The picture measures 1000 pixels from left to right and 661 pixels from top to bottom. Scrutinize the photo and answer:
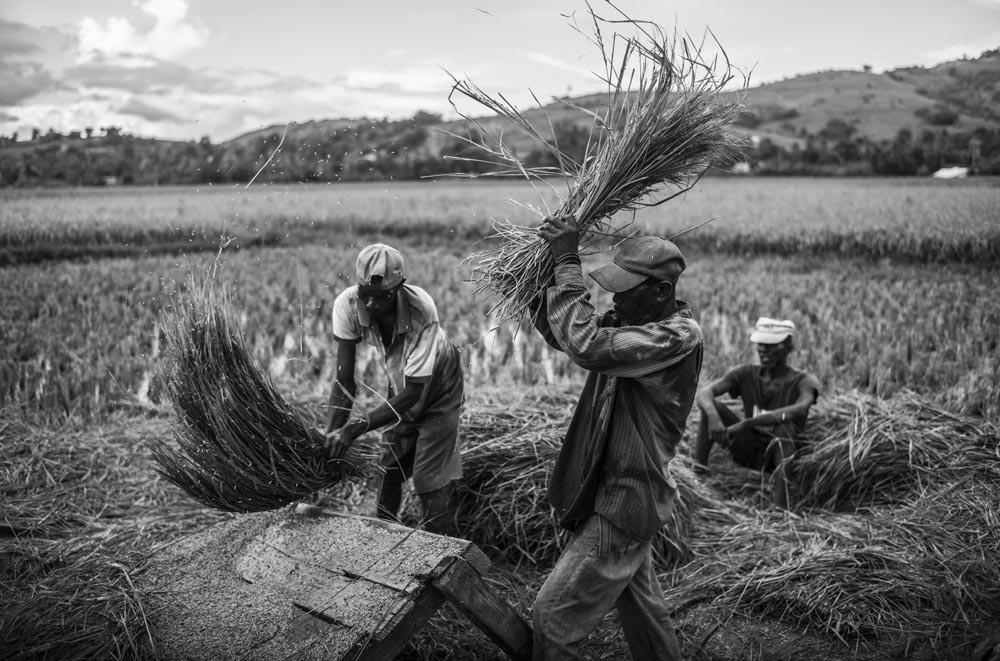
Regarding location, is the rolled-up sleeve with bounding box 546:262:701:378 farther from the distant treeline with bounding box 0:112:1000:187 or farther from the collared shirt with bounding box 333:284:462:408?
the collared shirt with bounding box 333:284:462:408

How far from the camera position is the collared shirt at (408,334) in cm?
293

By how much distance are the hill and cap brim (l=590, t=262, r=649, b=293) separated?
0.53m

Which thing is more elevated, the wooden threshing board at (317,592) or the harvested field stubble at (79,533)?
the wooden threshing board at (317,592)

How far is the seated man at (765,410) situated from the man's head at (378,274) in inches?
85.6

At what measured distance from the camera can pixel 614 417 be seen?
221cm

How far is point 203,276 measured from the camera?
9.30ft

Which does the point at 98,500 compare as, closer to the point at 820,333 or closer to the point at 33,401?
the point at 33,401

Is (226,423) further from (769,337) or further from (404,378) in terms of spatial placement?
(769,337)

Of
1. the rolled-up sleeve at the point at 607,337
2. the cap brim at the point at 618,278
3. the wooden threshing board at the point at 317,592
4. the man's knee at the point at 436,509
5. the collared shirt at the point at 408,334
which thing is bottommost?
the man's knee at the point at 436,509

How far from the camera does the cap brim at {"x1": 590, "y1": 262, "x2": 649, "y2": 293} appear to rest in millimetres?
2084

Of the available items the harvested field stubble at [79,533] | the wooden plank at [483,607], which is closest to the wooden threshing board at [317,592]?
the wooden plank at [483,607]

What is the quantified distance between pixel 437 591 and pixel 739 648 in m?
1.32

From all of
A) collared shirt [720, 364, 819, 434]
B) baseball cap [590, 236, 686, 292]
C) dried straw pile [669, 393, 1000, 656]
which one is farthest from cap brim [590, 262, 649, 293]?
collared shirt [720, 364, 819, 434]

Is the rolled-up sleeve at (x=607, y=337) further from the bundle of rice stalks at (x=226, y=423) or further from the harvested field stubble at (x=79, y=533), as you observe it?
the harvested field stubble at (x=79, y=533)
